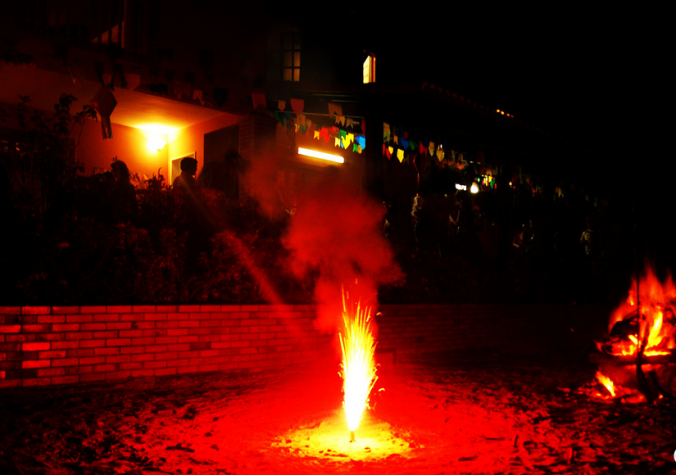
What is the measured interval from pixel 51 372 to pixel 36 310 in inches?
26.8

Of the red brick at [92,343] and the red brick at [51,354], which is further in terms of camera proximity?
the red brick at [92,343]

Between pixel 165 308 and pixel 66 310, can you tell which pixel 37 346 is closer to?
pixel 66 310

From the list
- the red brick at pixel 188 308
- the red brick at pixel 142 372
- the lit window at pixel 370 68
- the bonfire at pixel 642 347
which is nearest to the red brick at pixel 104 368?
the red brick at pixel 142 372

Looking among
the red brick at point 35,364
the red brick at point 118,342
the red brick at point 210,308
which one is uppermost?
the red brick at point 210,308

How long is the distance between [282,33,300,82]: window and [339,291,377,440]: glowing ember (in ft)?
28.1

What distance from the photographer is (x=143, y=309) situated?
23.6 ft

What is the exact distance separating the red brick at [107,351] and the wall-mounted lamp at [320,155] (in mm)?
8452

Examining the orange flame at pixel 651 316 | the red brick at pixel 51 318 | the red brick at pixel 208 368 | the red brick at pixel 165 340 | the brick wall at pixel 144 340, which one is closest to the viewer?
the brick wall at pixel 144 340

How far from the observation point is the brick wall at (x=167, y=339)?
20.8ft

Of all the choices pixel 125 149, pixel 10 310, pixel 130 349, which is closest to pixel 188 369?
pixel 130 349

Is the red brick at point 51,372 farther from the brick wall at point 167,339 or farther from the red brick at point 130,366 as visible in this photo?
the red brick at point 130,366

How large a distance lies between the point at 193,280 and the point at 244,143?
527 cm

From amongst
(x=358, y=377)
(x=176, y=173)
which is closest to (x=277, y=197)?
(x=176, y=173)

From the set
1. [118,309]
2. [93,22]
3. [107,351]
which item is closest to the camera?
[107,351]
